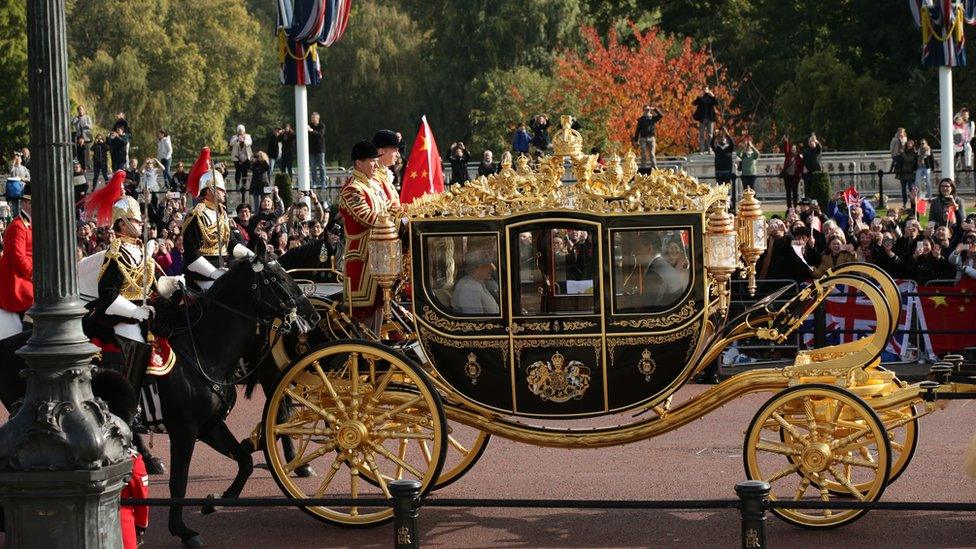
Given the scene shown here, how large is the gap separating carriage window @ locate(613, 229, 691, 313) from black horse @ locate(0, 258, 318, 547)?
1.92m

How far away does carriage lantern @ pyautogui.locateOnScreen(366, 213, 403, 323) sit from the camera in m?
9.66

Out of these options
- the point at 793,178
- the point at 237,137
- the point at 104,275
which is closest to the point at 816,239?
the point at 793,178

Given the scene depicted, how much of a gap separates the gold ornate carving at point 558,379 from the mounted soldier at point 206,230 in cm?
283

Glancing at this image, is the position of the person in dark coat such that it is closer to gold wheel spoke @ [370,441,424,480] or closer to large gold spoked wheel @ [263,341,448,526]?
large gold spoked wheel @ [263,341,448,526]

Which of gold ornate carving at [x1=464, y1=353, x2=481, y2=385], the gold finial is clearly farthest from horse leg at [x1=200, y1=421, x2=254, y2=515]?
the gold finial

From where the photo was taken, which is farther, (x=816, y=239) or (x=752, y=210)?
(x=816, y=239)

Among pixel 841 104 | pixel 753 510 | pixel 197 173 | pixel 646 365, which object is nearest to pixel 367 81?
pixel 841 104

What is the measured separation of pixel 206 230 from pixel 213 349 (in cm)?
204

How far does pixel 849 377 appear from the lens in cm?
952

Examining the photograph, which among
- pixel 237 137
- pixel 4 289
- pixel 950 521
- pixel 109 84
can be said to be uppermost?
pixel 109 84

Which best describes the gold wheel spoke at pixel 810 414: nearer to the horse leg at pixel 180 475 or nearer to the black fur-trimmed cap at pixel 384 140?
the black fur-trimmed cap at pixel 384 140

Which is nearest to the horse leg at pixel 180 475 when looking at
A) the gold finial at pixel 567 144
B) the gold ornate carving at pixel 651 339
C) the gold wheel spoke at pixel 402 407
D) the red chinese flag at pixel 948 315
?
the gold wheel spoke at pixel 402 407

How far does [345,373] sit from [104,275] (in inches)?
65.4

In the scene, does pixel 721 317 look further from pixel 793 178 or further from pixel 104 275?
pixel 793 178
